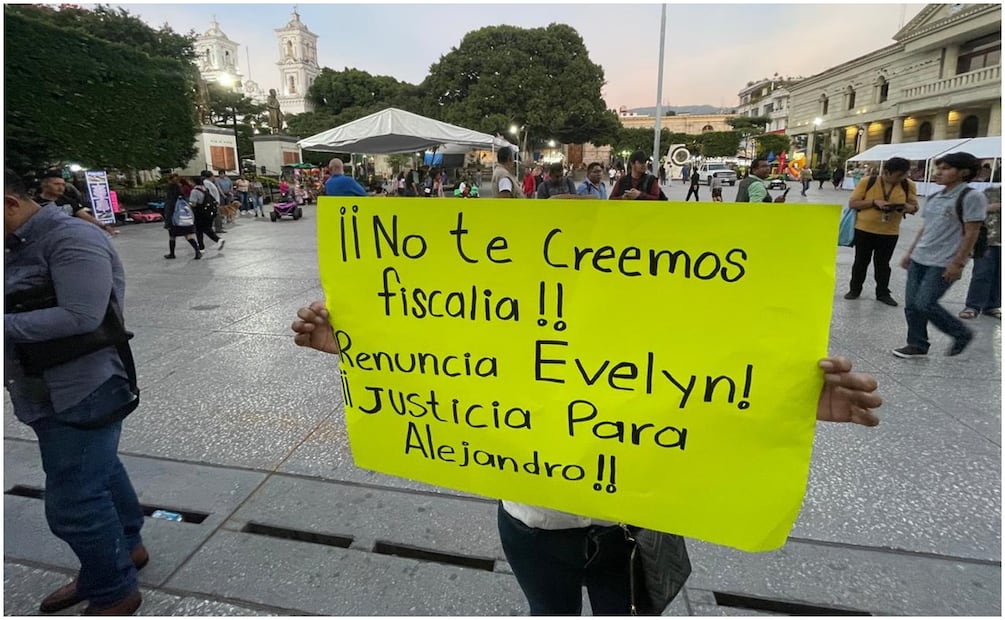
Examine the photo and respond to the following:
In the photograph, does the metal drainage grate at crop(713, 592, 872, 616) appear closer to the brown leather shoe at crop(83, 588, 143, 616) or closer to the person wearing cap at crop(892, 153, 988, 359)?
the brown leather shoe at crop(83, 588, 143, 616)

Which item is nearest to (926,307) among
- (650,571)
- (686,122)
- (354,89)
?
(650,571)

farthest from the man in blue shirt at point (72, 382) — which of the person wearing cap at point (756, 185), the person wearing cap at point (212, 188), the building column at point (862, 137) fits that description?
the building column at point (862, 137)

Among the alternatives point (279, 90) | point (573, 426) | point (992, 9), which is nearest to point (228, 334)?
point (573, 426)

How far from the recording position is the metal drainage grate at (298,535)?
2354mm

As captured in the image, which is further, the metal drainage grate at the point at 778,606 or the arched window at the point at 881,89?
the arched window at the point at 881,89

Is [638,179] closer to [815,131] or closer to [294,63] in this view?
[815,131]

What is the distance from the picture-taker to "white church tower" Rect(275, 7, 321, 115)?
107562mm

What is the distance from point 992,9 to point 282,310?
46.4m

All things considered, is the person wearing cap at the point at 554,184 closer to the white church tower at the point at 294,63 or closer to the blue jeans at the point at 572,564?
the blue jeans at the point at 572,564

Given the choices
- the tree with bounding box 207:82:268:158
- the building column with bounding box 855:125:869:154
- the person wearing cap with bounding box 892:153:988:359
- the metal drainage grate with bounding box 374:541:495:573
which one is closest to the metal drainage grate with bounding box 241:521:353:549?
the metal drainage grate with bounding box 374:541:495:573

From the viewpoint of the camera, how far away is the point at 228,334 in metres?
5.27

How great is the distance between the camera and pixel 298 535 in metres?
2.40

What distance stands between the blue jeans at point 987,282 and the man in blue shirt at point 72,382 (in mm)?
7196

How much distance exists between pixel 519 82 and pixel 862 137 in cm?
3132
